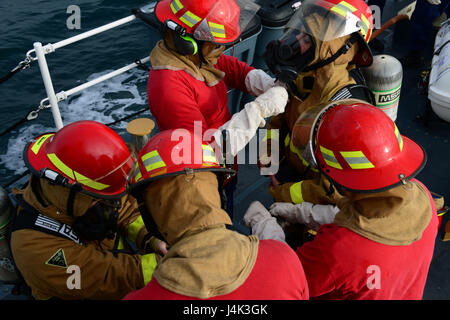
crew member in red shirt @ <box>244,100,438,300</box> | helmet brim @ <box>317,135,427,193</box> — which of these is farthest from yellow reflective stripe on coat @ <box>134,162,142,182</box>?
helmet brim @ <box>317,135,427,193</box>

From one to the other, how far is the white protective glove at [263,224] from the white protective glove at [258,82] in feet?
3.47

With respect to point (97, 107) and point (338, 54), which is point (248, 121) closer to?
point (338, 54)

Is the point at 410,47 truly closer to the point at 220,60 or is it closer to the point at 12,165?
the point at 220,60

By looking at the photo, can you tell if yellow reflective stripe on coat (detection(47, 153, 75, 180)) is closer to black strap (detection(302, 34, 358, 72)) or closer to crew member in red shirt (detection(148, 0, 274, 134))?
crew member in red shirt (detection(148, 0, 274, 134))

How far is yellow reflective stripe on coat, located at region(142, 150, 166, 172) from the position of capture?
1804mm

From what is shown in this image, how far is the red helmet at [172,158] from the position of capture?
5.85 ft

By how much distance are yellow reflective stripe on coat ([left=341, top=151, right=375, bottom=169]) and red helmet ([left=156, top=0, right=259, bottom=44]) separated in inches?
52.2

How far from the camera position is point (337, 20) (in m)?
2.48

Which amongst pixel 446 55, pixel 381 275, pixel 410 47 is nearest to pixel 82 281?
pixel 381 275

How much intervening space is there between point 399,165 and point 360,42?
1.10 m

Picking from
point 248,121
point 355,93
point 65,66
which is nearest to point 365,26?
point 355,93

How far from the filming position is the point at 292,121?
2768 millimetres

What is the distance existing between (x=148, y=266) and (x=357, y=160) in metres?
1.26

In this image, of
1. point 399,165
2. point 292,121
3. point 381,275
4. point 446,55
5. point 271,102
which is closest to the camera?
point 381,275
